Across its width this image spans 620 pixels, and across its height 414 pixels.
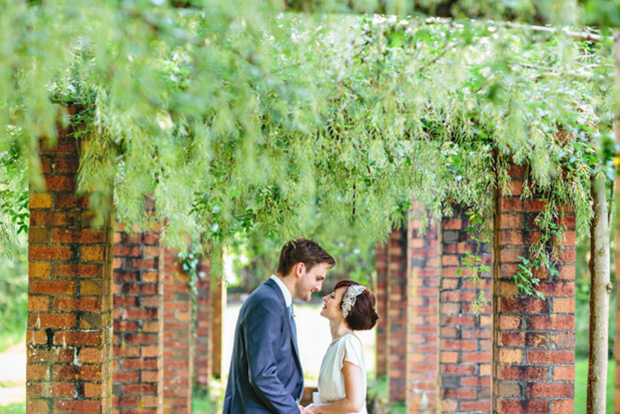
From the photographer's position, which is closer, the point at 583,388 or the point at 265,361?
the point at 265,361

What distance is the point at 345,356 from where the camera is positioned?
3.70 m

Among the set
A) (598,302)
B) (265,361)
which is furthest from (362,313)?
(598,302)

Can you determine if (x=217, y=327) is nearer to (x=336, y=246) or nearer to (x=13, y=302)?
(x=336, y=246)

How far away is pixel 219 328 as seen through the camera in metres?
11.0

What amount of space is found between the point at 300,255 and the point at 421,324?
392 centimetres

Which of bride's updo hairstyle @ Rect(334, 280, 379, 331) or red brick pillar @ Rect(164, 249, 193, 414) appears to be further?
red brick pillar @ Rect(164, 249, 193, 414)

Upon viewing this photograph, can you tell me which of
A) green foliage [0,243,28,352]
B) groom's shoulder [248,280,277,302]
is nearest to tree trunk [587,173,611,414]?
groom's shoulder [248,280,277,302]

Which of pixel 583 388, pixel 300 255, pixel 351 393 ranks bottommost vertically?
pixel 583 388

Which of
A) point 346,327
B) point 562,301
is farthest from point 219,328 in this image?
point 562,301

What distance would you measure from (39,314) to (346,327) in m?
1.83

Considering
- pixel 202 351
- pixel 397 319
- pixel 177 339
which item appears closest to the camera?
pixel 177 339

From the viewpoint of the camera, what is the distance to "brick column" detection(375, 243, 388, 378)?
9773 millimetres

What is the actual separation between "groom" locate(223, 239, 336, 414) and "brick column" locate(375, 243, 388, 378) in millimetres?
5751

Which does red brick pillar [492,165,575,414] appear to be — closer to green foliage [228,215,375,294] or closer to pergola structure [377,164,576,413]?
pergola structure [377,164,576,413]
